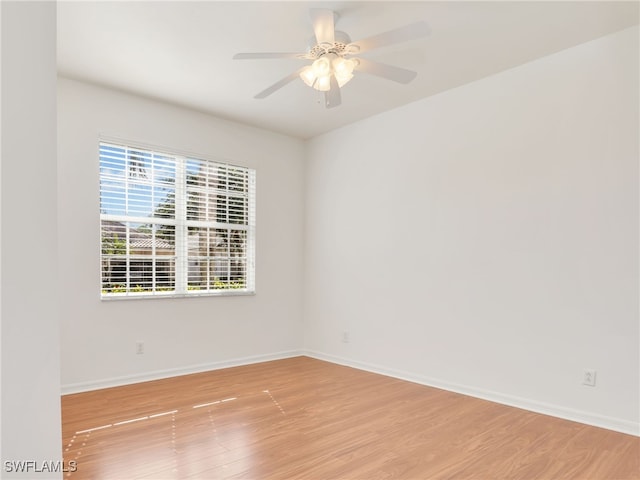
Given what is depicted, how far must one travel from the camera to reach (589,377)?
9.10ft

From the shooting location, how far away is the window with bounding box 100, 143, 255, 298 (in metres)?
3.69

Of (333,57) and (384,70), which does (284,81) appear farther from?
(384,70)

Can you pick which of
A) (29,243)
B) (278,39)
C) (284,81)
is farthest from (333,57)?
(29,243)

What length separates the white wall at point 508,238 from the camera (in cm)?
271

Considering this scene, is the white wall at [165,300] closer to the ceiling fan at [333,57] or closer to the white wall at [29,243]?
the ceiling fan at [333,57]

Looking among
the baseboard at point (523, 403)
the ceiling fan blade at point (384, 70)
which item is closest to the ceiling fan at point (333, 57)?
the ceiling fan blade at point (384, 70)

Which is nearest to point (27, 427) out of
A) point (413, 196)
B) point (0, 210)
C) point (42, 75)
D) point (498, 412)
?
point (0, 210)

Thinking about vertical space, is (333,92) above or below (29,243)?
above

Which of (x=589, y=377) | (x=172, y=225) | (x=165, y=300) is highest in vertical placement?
(x=172, y=225)

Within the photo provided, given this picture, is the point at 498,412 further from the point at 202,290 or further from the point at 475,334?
the point at 202,290

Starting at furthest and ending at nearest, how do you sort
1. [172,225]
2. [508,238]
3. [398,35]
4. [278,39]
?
[172,225] → [508,238] → [278,39] → [398,35]

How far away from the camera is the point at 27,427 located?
83cm

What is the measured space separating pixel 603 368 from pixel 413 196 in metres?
2.03

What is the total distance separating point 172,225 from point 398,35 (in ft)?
9.35
